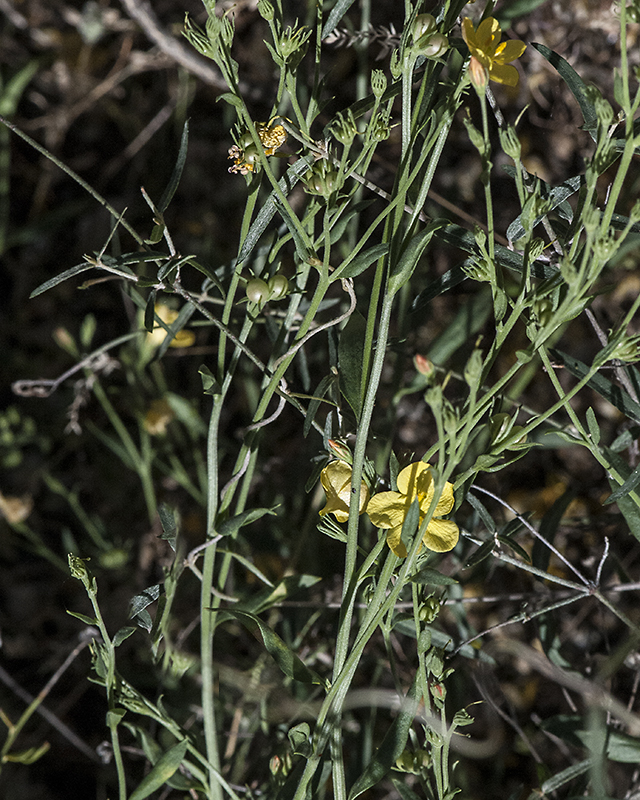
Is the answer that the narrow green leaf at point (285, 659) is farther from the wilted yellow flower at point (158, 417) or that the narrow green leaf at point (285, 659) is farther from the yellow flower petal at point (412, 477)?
the wilted yellow flower at point (158, 417)

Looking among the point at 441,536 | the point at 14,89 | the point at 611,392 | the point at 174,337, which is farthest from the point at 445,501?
the point at 14,89

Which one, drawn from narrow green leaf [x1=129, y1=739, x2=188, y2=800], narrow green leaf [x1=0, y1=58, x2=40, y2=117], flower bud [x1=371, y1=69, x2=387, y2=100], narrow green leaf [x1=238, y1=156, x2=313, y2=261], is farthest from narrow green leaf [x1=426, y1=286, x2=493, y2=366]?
narrow green leaf [x1=0, y1=58, x2=40, y2=117]

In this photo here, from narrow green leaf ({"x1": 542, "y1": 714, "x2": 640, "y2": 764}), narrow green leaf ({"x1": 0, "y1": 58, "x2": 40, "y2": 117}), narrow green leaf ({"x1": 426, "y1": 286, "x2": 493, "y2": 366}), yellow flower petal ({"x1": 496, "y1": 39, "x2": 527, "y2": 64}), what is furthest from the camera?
narrow green leaf ({"x1": 0, "y1": 58, "x2": 40, "y2": 117})

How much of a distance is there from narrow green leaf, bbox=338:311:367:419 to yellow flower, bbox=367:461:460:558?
0.32 feet

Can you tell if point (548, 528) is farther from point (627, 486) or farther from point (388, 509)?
point (388, 509)

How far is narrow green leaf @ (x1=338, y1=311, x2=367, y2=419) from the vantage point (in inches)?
30.1

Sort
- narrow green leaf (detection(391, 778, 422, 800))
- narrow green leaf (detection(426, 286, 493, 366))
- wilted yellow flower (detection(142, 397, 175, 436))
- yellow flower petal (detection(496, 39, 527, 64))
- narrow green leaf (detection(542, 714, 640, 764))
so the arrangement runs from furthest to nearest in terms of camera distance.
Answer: wilted yellow flower (detection(142, 397, 175, 436)) → narrow green leaf (detection(426, 286, 493, 366)) → narrow green leaf (detection(542, 714, 640, 764)) → narrow green leaf (detection(391, 778, 422, 800)) → yellow flower petal (detection(496, 39, 527, 64))

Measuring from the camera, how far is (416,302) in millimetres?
856

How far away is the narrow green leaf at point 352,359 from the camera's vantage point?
0.76m

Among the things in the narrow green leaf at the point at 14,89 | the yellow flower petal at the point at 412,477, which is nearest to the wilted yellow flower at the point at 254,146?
the yellow flower petal at the point at 412,477

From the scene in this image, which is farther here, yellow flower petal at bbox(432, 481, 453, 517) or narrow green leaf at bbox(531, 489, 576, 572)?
narrow green leaf at bbox(531, 489, 576, 572)

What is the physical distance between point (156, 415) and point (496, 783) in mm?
1010

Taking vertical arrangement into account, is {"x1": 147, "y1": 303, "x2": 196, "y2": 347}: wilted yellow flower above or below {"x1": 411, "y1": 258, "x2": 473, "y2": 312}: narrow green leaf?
below

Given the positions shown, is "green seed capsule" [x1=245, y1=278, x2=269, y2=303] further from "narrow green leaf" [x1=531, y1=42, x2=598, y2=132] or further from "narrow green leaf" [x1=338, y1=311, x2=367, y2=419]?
"narrow green leaf" [x1=531, y1=42, x2=598, y2=132]
